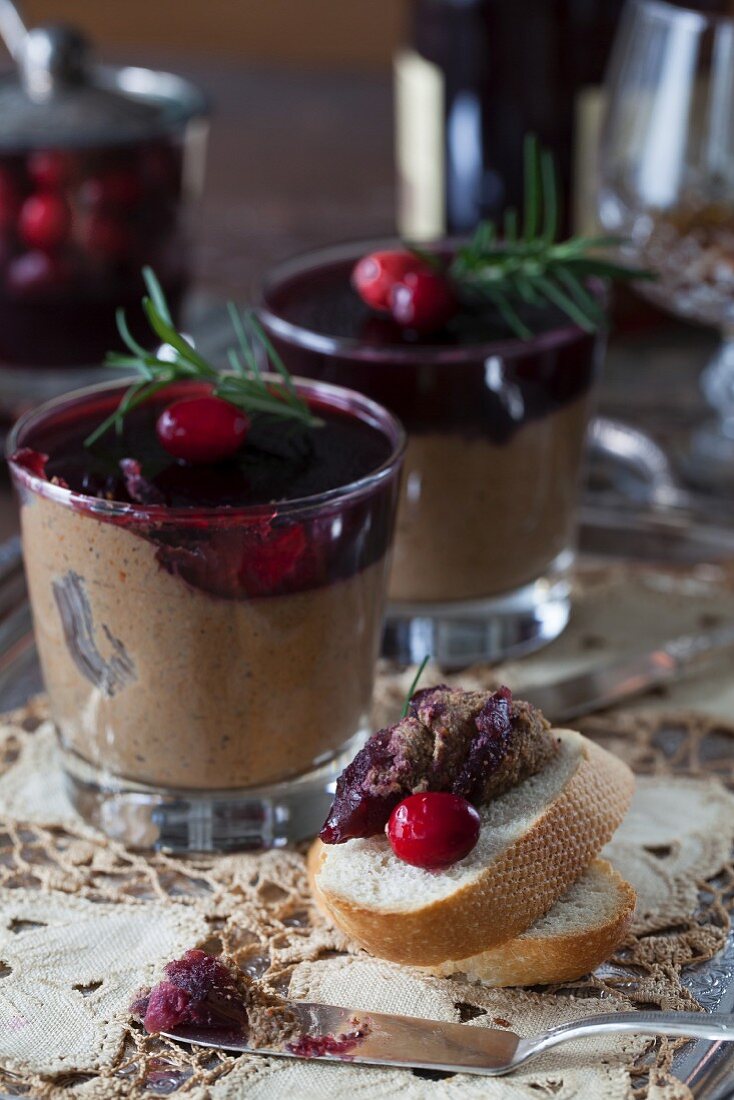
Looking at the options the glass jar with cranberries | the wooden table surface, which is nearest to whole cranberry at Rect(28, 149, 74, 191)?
the glass jar with cranberries

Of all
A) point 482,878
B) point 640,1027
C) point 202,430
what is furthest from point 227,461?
point 640,1027

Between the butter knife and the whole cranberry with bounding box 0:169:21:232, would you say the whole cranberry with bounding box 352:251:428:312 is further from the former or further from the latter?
the butter knife

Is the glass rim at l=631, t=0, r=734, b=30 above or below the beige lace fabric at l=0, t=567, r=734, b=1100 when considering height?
above

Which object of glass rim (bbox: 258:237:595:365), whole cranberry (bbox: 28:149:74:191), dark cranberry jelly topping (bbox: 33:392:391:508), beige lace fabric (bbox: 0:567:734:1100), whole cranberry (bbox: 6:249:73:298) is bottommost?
beige lace fabric (bbox: 0:567:734:1100)

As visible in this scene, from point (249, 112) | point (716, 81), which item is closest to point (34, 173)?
point (716, 81)

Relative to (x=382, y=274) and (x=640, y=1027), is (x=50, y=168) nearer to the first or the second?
(x=382, y=274)

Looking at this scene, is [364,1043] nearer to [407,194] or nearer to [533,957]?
[533,957]

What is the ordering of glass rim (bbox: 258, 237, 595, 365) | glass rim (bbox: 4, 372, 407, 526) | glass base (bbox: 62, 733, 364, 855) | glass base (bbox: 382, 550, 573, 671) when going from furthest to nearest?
glass base (bbox: 382, 550, 573, 671)
glass rim (bbox: 258, 237, 595, 365)
glass base (bbox: 62, 733, 364, 855)
glass rim (bbox: 4, 372, 407, 526)

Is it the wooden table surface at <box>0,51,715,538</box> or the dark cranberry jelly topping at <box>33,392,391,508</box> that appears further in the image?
the wooden table surface at <box>0,51,715,538</box>
